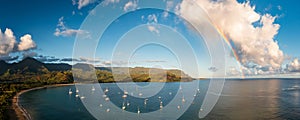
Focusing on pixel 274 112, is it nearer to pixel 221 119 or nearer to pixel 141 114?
pixel 221 119

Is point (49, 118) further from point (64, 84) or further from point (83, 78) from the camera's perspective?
point (83, 78)

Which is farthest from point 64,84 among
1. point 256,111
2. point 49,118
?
point 256,111

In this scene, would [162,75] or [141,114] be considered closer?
[141,114]

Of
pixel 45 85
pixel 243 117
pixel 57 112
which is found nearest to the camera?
pixel 243 117

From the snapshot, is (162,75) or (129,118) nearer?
(129,118)

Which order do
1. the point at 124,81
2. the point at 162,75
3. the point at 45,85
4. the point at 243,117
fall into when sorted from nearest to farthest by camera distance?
the point at 243,117 < the point at 45,85 < the point at 124,81 < the point at 162,75

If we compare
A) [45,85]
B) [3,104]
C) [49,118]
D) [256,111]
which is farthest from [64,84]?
[256,111]

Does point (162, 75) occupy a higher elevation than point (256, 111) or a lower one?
higher

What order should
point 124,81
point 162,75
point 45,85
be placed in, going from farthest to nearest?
1. point 162,75
2. point 124,81
3. point 45,85

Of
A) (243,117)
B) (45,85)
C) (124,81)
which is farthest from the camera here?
(124,81)
